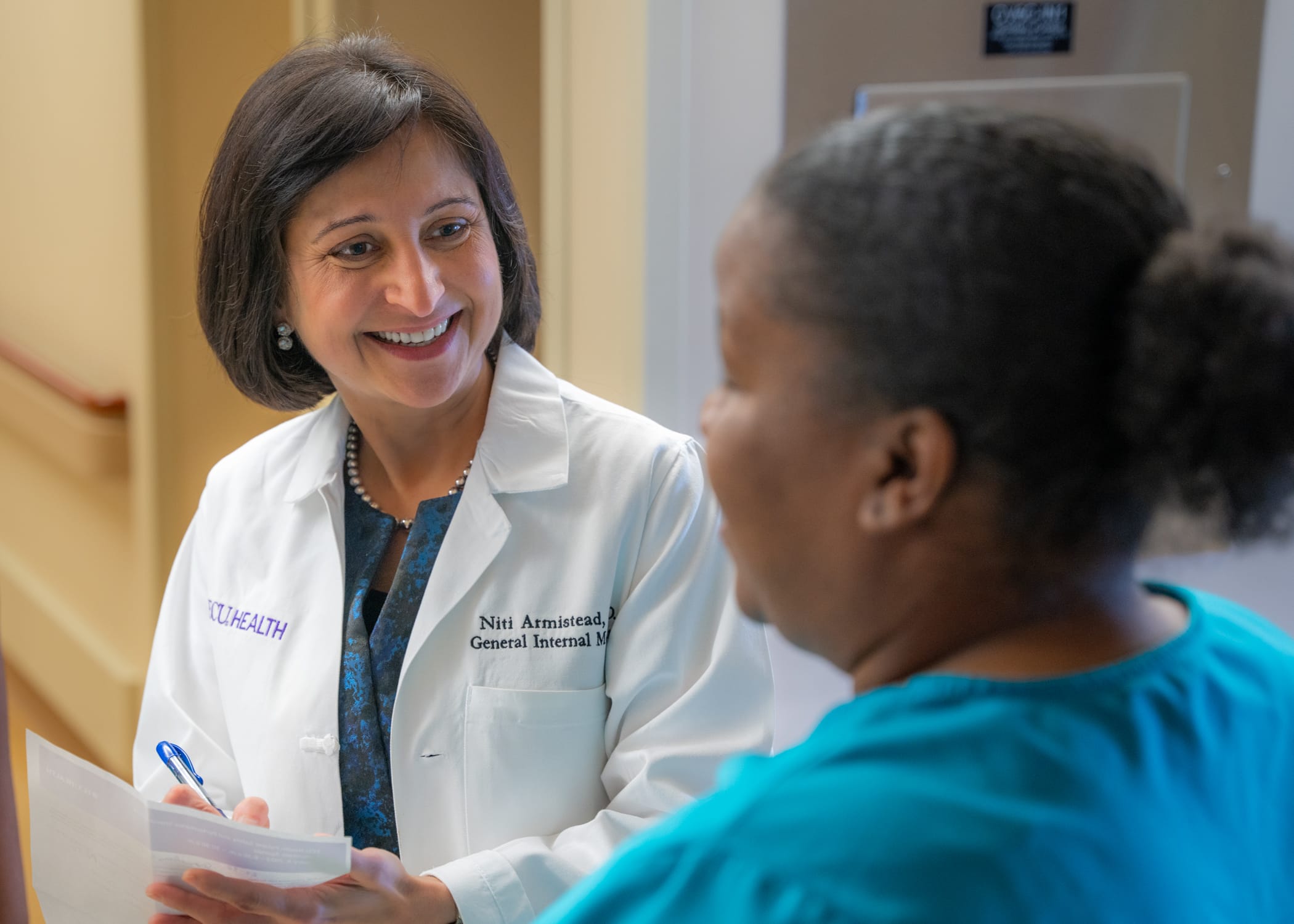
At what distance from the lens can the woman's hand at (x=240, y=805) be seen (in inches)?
52.2

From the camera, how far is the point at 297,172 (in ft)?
4.69

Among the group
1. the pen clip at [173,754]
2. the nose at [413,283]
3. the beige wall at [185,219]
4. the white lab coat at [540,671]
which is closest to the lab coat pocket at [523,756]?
the white lab coat at [540,671]

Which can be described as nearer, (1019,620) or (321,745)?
(1019,620)

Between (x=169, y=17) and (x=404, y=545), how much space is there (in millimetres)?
1836

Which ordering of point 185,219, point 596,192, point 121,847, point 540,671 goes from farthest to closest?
point 185,219
point 596,192
point 540,671
point 121,847

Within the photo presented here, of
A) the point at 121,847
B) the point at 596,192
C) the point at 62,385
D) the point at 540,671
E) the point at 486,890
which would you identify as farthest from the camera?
the point at 62,385

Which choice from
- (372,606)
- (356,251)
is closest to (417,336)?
(356,251)

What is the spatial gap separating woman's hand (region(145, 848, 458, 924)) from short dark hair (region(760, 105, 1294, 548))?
0.84m

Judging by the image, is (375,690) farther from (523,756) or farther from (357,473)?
(357,473)

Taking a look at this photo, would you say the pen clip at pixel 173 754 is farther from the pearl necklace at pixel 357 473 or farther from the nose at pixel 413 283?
the nose at pixel 413 283

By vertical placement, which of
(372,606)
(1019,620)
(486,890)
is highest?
(1019,620)

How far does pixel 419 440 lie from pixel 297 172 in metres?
0.37

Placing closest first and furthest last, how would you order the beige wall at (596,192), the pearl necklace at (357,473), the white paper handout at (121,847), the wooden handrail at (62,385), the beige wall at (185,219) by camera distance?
1. the white paper handout at (121,847)
2. the pearl necklace at (357,473)
3. the beige wall at (596,192)
4. the beige wall at (185,219)
5. the wooden handrail at (62,385)

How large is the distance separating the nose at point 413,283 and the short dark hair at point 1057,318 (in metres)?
0.88
